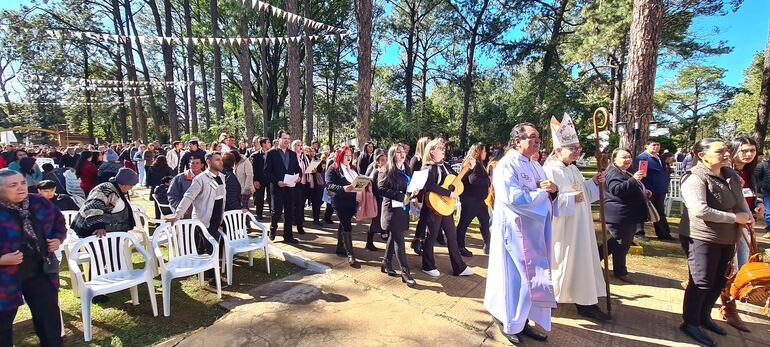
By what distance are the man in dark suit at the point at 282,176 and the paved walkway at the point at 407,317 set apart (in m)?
1.54

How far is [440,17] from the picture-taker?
25.3 metres

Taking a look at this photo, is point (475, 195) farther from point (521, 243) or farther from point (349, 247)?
point (521, 243)

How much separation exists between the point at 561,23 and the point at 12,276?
2443 cm

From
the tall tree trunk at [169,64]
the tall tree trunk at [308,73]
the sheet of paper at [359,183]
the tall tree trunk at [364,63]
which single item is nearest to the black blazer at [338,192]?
the sheet of paper at [359,183]

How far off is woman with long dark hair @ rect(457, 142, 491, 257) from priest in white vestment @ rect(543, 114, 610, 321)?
1.73 m

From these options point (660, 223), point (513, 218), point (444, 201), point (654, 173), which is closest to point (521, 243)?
point (513, 218)

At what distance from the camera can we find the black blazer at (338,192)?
5.27 meters

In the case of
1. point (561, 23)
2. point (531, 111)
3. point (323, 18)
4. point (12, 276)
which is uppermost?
point (323, 18)

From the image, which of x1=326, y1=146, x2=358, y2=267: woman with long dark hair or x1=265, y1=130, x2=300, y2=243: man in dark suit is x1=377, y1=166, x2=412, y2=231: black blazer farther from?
x1=265, y1=130, x2=300, y2=243: man in dark suit

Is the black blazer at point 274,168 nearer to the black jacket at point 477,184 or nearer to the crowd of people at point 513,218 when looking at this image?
the crowd of people at point 513,218

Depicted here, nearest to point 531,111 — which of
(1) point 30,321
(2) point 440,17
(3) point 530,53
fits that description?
(3) point 530,53

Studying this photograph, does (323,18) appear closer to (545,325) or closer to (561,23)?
(561,23)

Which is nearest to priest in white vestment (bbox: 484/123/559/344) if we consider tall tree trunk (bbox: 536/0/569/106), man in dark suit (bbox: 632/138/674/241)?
man in dark suit (bbox: 632/138/674/241)

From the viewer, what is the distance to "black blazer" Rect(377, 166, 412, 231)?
179 inches
